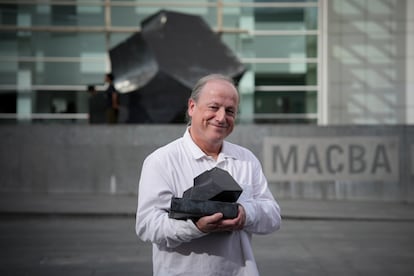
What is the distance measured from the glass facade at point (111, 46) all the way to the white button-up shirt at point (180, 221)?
850 inches

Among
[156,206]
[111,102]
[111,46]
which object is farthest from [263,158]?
[156,206]

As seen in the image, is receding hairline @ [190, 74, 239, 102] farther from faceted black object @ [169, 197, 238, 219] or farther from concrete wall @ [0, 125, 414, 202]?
concrete wall @ [0, 125, 414, 202]

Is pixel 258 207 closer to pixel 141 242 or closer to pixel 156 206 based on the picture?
pixel 156 206

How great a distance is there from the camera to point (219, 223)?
2.56m

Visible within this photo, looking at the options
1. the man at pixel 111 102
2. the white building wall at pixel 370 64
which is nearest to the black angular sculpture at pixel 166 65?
the man at pixel 111 102

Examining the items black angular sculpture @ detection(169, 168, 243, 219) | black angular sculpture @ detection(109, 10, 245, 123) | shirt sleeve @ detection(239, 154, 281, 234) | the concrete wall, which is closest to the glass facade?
black angular sculpture @ detection(109, 10, 245, 123)

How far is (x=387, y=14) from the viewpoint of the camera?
23.7 meters

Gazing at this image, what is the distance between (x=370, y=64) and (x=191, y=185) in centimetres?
2215

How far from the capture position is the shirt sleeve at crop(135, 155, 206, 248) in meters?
2.70

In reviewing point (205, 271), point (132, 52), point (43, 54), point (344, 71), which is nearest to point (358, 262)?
point (205, 271)

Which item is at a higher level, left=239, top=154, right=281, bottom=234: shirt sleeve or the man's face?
the man's face

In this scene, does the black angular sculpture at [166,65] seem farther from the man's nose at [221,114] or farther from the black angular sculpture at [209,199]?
the black angular sculpture at [209,199]

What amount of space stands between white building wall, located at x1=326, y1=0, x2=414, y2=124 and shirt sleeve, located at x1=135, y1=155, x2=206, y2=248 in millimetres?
21621

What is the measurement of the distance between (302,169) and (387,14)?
11.4m
